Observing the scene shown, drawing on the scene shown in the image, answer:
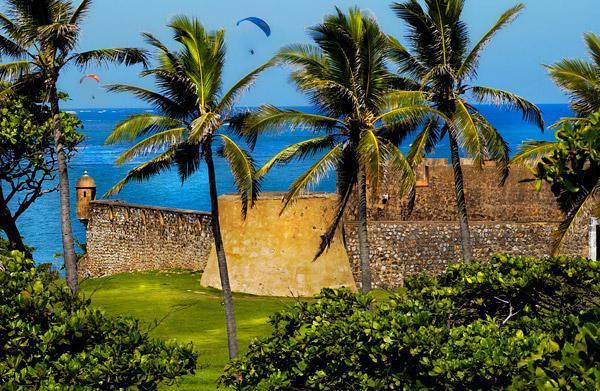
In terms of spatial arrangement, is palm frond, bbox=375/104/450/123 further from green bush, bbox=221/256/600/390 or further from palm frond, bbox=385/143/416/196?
green bush, bbox=221/256/600/390

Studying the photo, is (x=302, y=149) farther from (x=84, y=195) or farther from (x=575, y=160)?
(x=84, y=195)

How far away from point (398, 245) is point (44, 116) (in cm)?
1316

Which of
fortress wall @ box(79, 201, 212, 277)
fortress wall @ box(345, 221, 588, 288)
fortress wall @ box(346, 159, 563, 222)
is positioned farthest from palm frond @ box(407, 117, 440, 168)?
fortress wall @ box(79, 201, 212, 277)

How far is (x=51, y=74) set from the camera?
24.2 metres

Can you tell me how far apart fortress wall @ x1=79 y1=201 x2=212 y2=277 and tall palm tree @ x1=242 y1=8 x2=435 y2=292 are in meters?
14.4

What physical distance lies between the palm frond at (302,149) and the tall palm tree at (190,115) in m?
1.18

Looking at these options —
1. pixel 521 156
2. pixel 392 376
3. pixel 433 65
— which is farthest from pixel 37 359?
pixel 433 65

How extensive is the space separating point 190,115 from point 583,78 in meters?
9.12

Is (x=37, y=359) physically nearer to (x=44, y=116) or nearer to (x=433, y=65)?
(x=433, y=65)

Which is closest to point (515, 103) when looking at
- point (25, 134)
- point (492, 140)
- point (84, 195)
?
point (492, 140)

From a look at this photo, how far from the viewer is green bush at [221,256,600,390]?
1272 cm

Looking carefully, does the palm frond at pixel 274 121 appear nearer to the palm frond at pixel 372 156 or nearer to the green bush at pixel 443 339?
the palm frond at pixel 372 156

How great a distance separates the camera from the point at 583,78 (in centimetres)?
2302

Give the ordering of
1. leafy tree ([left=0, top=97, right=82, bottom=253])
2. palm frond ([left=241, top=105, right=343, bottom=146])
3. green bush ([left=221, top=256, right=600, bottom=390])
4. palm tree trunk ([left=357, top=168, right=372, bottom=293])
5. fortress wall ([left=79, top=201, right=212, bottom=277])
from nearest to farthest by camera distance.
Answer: green bush ([left=221, top=256, right=600, bottom=390]) < palm frond ([left=241, top=105, right=343, bottom=146]) < palm tree trunk ([left=357, top=168, right=372, bottom=293]) < leafy tree ([left=0, top=97, right=82, bottom=253]) < fortress wall ([left=79, top=201, right=212, bottom=277])
